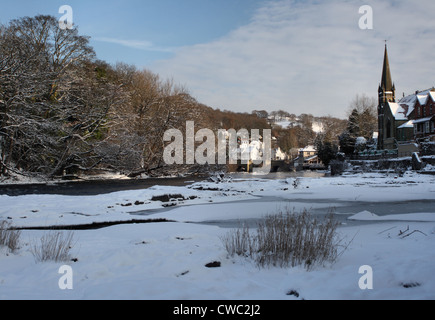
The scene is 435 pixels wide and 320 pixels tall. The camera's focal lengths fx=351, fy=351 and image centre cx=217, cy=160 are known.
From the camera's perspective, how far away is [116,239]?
771cm

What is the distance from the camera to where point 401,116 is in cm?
5622

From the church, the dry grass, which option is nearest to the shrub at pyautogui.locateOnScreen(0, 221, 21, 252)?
the dry grass

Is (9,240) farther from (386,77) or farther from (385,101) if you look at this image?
(386,77)

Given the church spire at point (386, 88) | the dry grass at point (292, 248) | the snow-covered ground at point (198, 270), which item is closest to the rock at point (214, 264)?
the snow-covered ground at point (198, 270)

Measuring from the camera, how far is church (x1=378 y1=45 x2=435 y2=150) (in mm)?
47812

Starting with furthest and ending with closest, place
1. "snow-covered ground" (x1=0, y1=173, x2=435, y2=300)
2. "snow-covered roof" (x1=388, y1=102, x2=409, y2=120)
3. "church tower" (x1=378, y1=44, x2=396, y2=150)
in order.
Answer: "church tower" (x1=378, y1=44, x2=396, y2=150), "snow-covered roof" (x1=388, y1=102, x2=409, y2=120), "snow-covered ground" (x1=0, y1=173, x2=435, y2=300)

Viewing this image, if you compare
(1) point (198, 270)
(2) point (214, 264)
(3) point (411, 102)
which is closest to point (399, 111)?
(3) point (411, 102)

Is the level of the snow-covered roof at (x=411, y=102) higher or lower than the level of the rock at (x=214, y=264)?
higher

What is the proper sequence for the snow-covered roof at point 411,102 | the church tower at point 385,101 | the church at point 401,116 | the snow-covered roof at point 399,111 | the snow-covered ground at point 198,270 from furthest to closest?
the church tower at point 385,101 → the snow-covered roof at point 399,111 → the snow-covered roof at point 411,102 → the church at point 401,116 → the snow-covered ground at point 198,270

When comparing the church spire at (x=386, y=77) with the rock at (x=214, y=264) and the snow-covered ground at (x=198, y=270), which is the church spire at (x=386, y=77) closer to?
the snow-covered ground at (x=198, y=270)

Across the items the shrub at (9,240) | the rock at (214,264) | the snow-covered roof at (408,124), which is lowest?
the rock at (214,264)

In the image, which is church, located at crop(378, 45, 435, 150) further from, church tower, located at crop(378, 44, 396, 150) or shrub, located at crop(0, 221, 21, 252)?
shrub, located at crop(0, 221, 21, 252)

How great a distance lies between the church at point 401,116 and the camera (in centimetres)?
4781

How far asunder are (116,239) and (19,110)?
74.3ft
